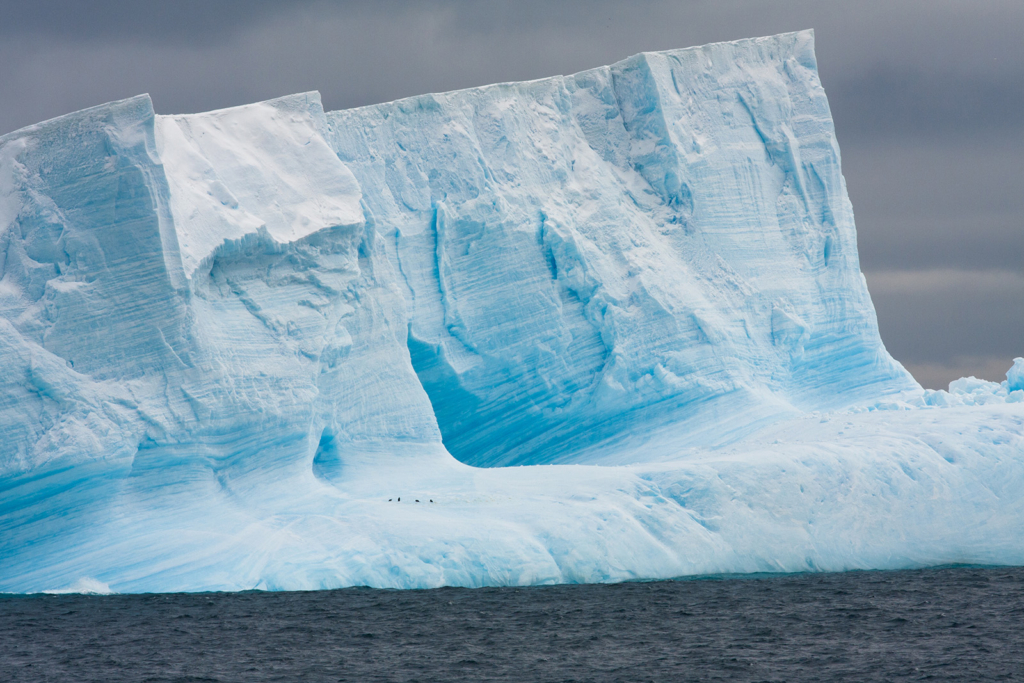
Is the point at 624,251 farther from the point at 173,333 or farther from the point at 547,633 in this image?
the point at 547,633

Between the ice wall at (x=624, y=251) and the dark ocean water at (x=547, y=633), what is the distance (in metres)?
4.24

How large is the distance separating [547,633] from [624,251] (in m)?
9.05

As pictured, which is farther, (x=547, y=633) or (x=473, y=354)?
(x=473, y=354)

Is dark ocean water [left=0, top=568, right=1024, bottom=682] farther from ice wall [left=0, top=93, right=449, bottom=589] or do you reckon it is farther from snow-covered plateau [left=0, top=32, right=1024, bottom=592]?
ice wall [left=0, top=93, right=449, bottom=589]

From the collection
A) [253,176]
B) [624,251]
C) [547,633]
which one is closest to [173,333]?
[253,176]

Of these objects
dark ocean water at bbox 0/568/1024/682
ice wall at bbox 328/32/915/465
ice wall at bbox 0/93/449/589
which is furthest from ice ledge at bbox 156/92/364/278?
dark ocean water at bbox 0/568/1024/682

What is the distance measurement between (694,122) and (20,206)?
1137 cm

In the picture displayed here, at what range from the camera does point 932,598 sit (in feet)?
53.0

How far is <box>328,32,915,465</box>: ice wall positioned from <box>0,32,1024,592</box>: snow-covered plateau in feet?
0.17

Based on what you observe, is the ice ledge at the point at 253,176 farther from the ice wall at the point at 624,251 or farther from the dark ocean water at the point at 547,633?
the dark ocean water at the point at 547,633

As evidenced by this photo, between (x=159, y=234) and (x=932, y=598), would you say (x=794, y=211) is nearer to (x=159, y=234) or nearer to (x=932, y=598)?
(x=932, y=598)

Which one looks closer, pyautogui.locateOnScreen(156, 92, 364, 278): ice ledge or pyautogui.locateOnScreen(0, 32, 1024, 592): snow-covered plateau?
pyautogui.locateOnScreen(0, 32, 1024, 592): snow-covered plateau

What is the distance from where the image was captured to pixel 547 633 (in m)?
14.0

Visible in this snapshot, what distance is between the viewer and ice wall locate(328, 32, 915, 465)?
20.7 metres
